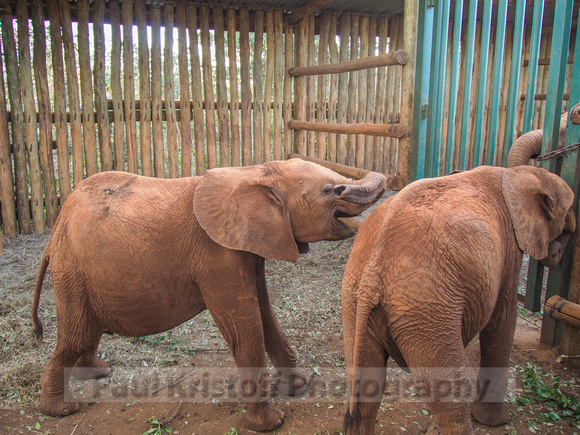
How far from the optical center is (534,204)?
2.77 metres

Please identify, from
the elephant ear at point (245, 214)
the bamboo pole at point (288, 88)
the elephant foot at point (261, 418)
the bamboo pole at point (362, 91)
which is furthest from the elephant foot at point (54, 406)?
the bamboo pole at point (362, 91)

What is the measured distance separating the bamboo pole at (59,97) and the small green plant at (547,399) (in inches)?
238

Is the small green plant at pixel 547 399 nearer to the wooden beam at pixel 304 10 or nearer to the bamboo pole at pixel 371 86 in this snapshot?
the wooden beam at pixel 304 10

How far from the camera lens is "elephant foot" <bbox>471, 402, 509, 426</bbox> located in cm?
302

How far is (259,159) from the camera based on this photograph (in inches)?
320

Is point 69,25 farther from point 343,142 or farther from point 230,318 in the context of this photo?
point 230,318

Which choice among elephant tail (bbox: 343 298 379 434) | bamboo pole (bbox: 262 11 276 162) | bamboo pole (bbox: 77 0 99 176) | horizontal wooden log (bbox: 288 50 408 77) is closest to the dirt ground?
elephant tail (bbox: 343 298 379 434)

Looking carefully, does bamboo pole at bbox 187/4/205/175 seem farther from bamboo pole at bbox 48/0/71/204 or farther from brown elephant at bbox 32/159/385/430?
brown elephant at bbox 32/159/385/430

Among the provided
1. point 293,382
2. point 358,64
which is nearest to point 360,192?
point 293,382

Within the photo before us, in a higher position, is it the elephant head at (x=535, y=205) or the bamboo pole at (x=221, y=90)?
the bamboo pole at (x=221, y=90)

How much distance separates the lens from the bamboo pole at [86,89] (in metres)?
6.73

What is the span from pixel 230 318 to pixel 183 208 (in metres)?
0.70

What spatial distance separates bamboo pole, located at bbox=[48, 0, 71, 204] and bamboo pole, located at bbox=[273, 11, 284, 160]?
3042mm

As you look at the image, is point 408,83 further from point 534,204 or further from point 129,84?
point 129,84
